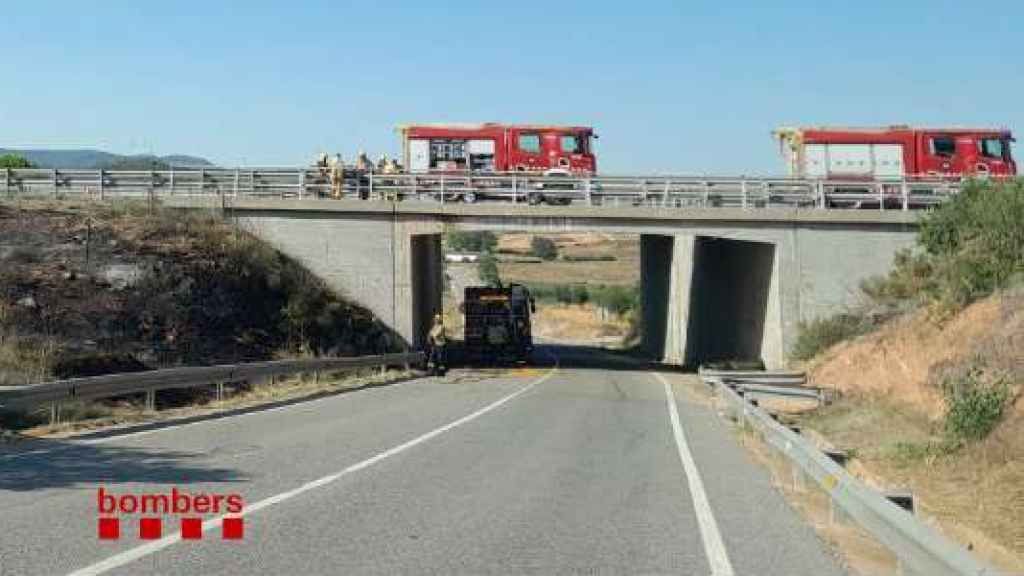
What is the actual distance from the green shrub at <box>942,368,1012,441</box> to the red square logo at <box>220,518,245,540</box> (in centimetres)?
964

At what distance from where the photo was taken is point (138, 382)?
58.7ft

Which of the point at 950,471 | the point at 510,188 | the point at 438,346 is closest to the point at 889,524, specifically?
the point at 950,471

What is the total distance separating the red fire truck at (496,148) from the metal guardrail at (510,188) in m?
4.96

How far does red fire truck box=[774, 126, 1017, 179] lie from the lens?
45.8m

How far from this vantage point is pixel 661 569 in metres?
7.43

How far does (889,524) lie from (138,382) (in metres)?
13.6

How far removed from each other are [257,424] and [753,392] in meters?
10.0

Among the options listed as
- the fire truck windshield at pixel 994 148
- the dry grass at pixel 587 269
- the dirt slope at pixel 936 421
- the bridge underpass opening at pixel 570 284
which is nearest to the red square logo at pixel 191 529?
the dirt slope at pixel 936 421

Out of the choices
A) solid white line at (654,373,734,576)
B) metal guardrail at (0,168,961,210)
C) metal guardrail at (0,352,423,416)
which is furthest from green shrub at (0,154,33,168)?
solid white line at (654,373,734,576)

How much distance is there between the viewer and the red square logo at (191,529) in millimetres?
8066

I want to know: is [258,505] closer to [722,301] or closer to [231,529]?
[231,529]

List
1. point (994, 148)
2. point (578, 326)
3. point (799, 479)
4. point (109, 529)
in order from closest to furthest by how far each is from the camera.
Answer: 1. point (109, 529)
2. point (799, 479)
3. point (994, 148)
4. point (578, 326)

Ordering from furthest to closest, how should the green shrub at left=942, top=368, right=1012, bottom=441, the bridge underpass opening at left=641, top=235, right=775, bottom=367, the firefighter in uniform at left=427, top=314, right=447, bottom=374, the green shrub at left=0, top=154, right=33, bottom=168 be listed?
the green shrub at left=0, top=154, right=33, bottom=168 → the bridge underpass opening at left=641, top=235, right=775, bottom=367 → the firefighter in uniform at left=427, top=314, right=447, bottom=374 → the green shrub at left=942, top=368, right=1012, bottom=441

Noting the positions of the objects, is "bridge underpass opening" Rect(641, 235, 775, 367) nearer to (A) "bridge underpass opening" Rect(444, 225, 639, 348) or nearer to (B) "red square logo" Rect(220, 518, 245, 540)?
(A) "bridge underpass opening" Rect(444, 225, 639, 348)
